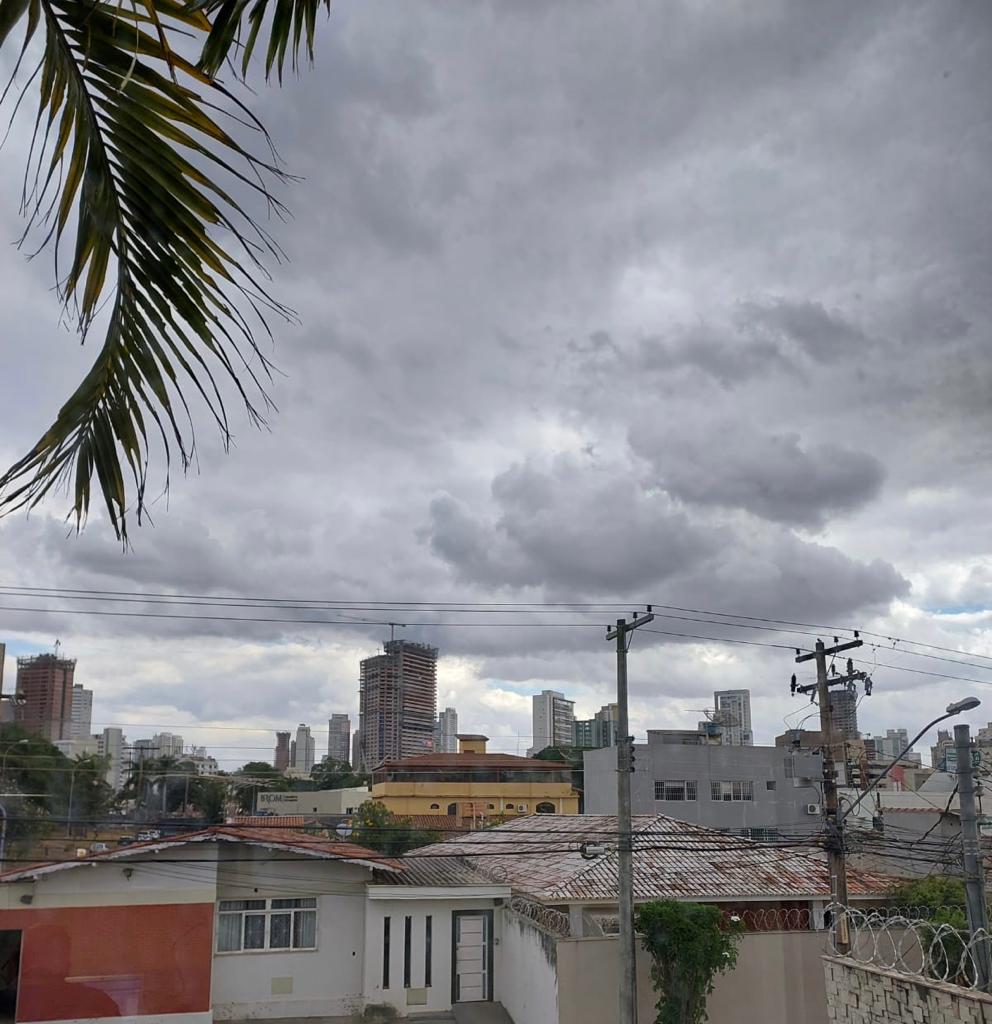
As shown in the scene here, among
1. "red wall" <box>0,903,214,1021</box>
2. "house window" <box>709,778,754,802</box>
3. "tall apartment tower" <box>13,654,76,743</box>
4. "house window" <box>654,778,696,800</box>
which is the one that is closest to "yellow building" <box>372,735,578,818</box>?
"house window" <box>654,778,696,800</box>

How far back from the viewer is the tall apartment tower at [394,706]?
137250 millimetres

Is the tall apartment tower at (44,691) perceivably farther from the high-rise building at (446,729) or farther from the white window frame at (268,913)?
the high-rise building at (446,729)

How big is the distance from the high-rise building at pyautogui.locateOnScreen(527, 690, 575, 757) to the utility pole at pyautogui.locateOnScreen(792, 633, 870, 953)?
156 metres

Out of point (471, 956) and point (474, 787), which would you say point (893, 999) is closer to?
point (471, 956)

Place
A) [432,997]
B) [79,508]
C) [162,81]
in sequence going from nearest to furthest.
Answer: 1. [162,81]
2. [79,508]
3. [432,997]

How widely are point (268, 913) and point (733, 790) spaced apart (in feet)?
137

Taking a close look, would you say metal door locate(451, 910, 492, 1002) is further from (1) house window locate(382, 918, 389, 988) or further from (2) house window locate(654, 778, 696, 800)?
(2) house window locate(654, 778, 696, 800)

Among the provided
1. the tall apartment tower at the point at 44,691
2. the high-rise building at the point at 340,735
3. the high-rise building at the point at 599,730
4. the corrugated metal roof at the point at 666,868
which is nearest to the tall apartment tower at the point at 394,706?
the high-rise building at the point at 340,735

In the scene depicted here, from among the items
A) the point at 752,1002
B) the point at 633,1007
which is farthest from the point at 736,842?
the point at 633,1007

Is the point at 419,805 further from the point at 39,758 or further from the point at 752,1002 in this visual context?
the point at 752,1002

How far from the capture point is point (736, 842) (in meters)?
27.7

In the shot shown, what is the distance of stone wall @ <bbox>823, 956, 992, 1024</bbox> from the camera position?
1394 cm

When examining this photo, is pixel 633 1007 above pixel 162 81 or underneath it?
underneath

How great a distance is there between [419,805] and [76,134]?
74405 millimetres
